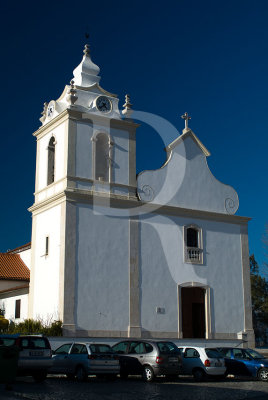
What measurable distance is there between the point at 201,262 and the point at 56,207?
31.3ft

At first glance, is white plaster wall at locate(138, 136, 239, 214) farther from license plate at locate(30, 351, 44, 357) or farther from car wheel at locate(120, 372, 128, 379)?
license plate at locate(30, 351, 44, 357)

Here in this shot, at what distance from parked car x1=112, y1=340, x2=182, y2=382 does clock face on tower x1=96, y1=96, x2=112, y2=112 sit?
15.7 m

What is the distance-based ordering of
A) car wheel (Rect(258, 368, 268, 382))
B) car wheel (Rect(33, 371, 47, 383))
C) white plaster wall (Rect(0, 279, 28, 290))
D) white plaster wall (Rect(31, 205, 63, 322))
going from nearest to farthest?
car wheel (Rect(33, 371, 47, 383))
car wheel (Rect(258, 368, 268, 382))
white plaster wall (Rect(31, 205, 63, 322))
white plaster wall (Rect(0, 279, 28, 290))

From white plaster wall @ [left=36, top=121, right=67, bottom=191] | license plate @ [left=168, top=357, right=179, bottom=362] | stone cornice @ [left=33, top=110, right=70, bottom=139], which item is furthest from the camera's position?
stone cornice @ [left=33, top=110, right=70, bottom=139]

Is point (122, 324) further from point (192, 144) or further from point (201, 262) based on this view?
point (192, 144)

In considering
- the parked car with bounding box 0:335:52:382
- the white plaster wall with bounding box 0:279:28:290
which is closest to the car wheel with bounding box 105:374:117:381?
the parked car with bounding box 0:335:52:382

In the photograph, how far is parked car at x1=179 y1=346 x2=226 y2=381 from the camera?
22578 mm

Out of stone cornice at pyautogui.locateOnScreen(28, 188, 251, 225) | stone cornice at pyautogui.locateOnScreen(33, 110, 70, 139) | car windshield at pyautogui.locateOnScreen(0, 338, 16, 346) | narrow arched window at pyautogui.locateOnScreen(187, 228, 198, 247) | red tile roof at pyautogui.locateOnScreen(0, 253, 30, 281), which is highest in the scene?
stone cornice at pyautogui.locateOnScreen(33, 110, 70, 139)

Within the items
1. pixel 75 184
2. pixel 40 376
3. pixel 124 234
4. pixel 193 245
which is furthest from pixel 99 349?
pixel 193 245

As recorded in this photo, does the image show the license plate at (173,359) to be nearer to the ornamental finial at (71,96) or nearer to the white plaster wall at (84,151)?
the white plaster wall at (84,151)

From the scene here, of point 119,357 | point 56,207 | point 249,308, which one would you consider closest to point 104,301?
point 56,207

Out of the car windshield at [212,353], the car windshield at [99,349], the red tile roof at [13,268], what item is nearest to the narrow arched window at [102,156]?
the red tile roof at [13,268]

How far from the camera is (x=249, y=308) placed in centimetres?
3569

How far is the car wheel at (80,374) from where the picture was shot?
69.2 feet
